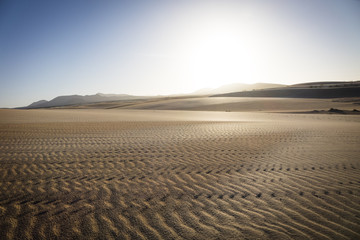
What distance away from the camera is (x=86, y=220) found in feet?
10.4

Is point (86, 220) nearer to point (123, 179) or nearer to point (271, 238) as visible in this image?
point (123, 179)

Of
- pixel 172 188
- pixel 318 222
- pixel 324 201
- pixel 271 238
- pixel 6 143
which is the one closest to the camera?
pixel 271 238

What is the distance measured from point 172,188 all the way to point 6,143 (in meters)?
9.14

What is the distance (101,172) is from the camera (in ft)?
17.4

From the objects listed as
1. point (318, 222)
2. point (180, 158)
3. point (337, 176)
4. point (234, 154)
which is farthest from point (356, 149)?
point (180, 158)

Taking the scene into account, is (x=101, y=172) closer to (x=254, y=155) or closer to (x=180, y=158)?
(x=180, y=158)

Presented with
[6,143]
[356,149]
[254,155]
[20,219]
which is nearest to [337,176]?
[254,155]

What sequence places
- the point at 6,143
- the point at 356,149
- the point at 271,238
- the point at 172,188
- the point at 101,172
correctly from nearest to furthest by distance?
1. the point at 271,238
2. the point at 172,188
3. the point at 101,172
4. the point at 356,149
5. the point at 6,143

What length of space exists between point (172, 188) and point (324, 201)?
3.03 meters

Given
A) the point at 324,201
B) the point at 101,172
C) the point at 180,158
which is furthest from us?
the point at 180,158

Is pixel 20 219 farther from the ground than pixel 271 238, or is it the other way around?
pixel 20 219

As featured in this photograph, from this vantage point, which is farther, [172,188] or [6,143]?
[6,143]

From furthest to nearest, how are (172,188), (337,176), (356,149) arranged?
(356,149) < (337,176) < (172,188)

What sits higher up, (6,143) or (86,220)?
(6,143)
